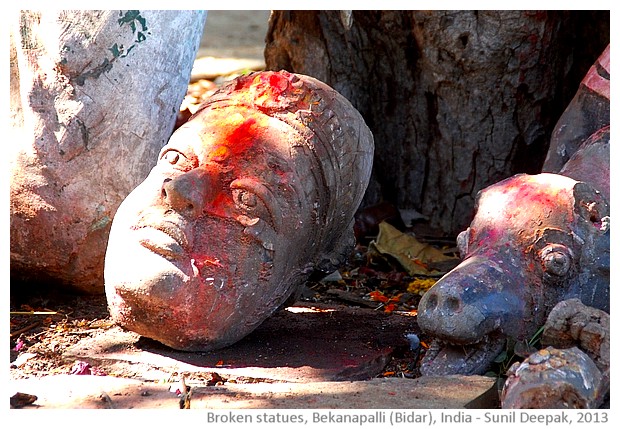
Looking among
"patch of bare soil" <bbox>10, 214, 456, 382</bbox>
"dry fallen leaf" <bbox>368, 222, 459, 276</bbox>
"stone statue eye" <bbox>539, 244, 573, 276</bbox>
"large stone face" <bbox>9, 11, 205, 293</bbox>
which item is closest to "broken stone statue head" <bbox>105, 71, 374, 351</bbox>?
"patch of bare soil" <bbox>10, 214, 456, 382</bbox>

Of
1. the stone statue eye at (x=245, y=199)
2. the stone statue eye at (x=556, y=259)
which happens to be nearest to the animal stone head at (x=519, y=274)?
the stone statue eye at (x=556, y=259)

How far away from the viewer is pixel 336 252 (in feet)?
11.5

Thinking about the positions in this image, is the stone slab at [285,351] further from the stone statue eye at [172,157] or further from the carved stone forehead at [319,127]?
the stone statue eye at [172,157]

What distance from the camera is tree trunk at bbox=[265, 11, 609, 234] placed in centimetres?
440

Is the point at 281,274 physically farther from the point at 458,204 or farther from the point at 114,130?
the point at 458,204

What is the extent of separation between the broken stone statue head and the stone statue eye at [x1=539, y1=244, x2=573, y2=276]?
694 mm

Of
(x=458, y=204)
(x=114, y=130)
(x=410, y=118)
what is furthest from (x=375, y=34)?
(x=114, y=130)

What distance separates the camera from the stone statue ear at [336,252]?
3457mm

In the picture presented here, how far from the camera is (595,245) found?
309cm

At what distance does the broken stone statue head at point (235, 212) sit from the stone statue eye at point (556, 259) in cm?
69

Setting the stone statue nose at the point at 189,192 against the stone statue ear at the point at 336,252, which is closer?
the stone statue nose at the point at 189,192

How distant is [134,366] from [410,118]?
7.13ft

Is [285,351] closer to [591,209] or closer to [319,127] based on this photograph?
[319,127]

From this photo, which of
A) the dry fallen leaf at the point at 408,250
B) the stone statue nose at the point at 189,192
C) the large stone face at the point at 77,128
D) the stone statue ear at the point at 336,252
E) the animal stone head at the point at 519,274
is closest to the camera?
the animal stone head at the point at 519,274
